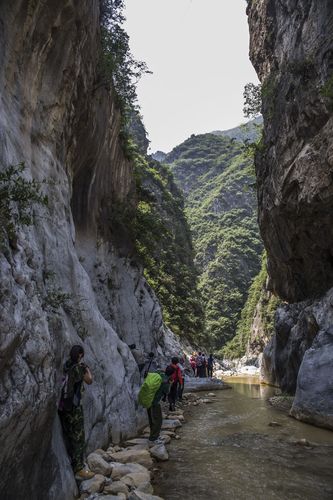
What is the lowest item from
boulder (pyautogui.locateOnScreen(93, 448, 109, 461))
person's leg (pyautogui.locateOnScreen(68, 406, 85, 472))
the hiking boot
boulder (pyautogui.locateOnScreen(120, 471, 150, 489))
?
boulder (pyautogui.locateOnScreen(120, 471, 150, 489))

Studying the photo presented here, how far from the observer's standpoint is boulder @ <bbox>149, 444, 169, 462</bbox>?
25.5 ft

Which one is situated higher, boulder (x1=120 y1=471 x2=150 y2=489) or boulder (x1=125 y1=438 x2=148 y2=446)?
boulder (x1=120 y1=471 x2=150 y2=489)

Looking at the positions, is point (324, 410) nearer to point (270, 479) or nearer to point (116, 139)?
point (270, 479)

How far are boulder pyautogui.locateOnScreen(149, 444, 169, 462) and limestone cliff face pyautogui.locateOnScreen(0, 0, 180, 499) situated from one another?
0.94m

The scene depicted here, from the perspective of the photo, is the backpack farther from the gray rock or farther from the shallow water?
the gray rock

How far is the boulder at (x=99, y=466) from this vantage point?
21.0 feet

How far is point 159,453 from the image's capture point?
787cm

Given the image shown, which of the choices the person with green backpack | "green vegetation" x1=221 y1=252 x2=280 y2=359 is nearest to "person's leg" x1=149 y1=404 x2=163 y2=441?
the person with green backpack

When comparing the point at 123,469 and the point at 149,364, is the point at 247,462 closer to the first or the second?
the point at 123,469

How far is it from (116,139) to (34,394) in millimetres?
15189

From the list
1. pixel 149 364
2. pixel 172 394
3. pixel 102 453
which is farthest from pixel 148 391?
pixel 172 394

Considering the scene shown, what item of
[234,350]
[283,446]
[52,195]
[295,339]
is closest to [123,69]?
[52,195]

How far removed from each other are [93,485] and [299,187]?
47.2 feet

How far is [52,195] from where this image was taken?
9.79m
